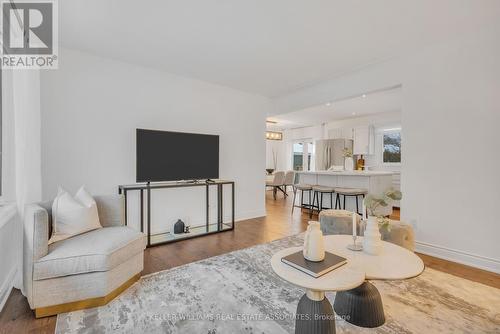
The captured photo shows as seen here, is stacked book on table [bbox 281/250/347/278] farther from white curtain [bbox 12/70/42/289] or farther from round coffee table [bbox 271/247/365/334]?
white curtain [bbox 12/70/42/289]

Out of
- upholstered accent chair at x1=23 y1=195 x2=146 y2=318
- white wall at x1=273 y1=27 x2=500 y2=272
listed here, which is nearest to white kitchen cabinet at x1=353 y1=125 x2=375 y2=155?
white wall at x1=273 y1=27 x2=500 y2=272

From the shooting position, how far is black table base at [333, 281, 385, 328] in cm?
168

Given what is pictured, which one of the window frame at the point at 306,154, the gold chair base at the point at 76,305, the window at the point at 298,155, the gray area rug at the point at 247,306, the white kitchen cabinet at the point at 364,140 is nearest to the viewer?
the gray area rug at the point at 247,306

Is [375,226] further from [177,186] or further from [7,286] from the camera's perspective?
[7,286]

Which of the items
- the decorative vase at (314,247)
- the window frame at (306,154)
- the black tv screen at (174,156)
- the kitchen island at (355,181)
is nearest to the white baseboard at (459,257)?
the kitchen island at (355,181)

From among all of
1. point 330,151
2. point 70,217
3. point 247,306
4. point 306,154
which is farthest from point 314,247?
point 306,154

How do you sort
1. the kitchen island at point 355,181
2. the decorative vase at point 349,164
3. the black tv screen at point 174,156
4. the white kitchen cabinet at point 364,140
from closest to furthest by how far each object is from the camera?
the black tv screen at point 174,156
the kitchen island at point 355,181
the decorative vase at point 349,164
the white kitchen cabinet at point 364,140

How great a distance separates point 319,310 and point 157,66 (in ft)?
12.2

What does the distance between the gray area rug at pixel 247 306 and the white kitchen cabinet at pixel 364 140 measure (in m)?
5.17

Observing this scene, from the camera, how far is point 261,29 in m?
2.62

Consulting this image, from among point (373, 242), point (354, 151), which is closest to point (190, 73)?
point (373, 242)

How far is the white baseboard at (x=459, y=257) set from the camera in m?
2.62

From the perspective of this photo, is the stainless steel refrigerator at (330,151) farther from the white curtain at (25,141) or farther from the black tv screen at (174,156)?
the white curtain at (25,141)

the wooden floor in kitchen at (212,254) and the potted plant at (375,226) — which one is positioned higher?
the potted plant at (375,226)
